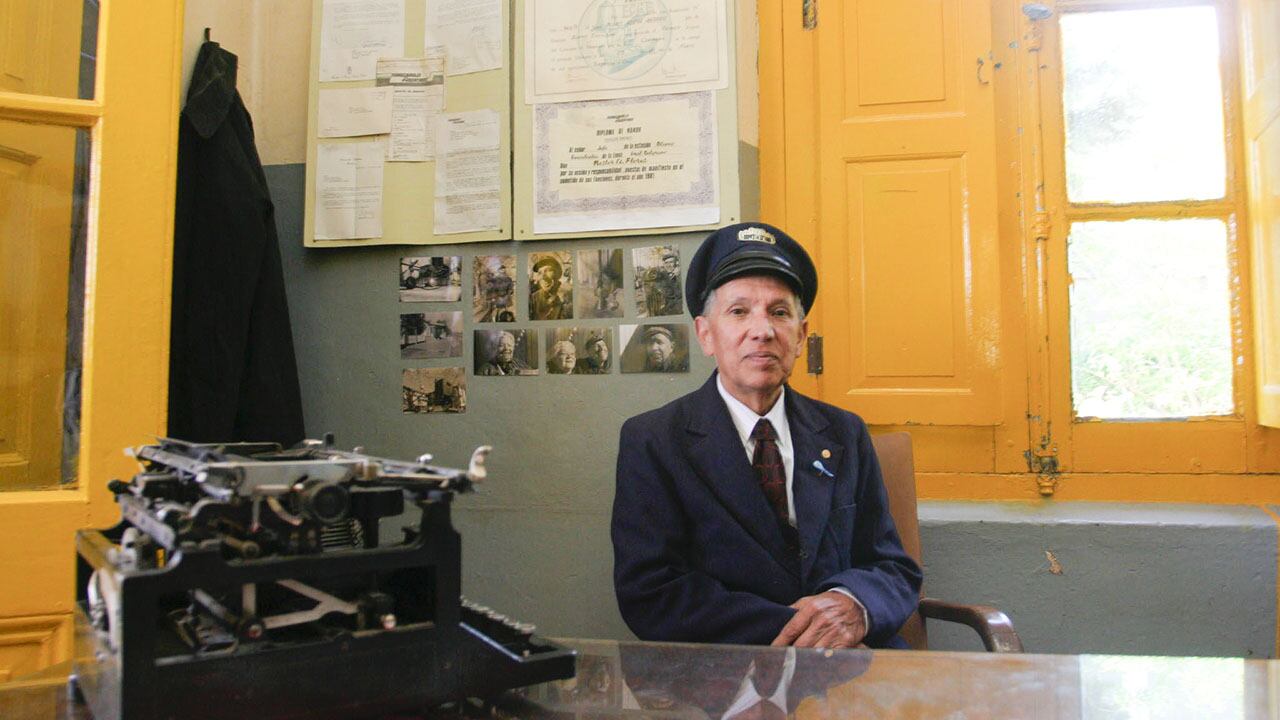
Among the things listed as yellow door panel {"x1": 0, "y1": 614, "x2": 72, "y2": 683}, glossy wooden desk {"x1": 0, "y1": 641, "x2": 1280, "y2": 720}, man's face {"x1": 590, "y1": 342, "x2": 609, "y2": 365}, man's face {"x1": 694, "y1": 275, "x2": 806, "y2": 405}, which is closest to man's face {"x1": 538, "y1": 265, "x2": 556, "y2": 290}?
man's face {"x1": 590, "y1": 342, "x2": 609, "y2": 365}

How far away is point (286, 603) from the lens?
3.12 ft

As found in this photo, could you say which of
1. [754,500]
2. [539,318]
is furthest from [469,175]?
[754,500]

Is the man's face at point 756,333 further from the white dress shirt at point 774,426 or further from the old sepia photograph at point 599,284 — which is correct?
the old sepia photograph at point 599,284

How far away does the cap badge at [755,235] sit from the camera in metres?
1.98

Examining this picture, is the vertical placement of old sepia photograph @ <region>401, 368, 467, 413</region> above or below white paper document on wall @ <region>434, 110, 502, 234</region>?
below

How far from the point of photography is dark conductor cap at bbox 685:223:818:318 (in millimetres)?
1929

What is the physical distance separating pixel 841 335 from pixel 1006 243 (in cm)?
62

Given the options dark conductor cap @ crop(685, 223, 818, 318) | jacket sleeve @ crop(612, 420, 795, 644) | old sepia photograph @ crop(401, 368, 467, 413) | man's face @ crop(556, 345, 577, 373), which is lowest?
jacket sleeve @ crop(612, 420, 795, 644)

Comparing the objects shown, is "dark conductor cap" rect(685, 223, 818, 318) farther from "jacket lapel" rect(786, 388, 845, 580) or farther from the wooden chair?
the wooden chair

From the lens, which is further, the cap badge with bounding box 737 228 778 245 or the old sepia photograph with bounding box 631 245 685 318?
the old sepia photograph with bounding box 631 245 685 318

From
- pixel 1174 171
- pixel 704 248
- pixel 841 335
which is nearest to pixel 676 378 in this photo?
pixel 841 335

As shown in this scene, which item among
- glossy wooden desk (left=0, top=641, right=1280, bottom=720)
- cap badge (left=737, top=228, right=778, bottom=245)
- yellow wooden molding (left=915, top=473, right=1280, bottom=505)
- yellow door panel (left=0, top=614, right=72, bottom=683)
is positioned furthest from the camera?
yellow wooden molding (left=915, top=473, right=1280, bottom=505)

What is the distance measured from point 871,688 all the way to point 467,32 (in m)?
2.54

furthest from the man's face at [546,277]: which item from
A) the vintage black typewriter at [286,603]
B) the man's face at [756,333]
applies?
the vintage black typewriter at [286,603]
